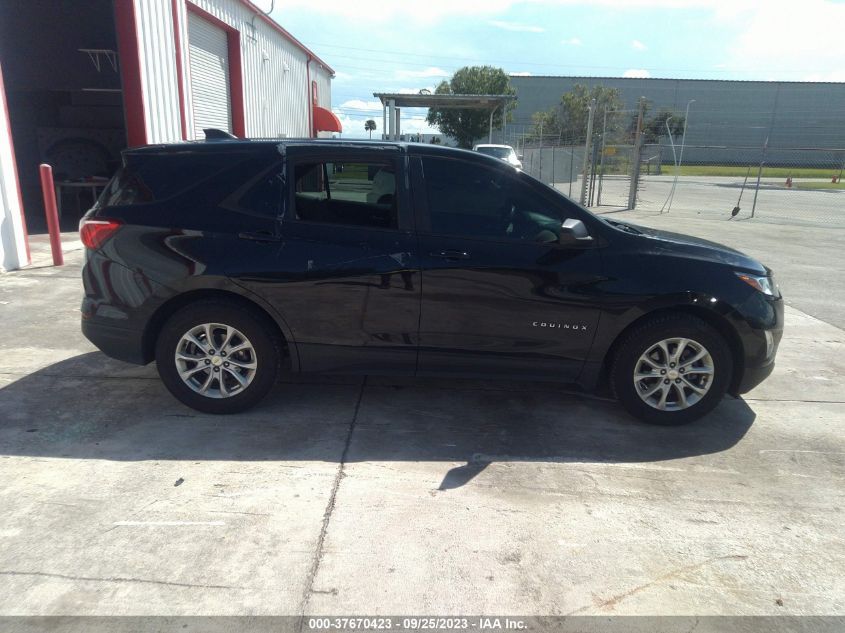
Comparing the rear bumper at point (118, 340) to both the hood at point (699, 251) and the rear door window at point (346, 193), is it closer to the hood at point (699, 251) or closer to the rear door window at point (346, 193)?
the rear door window at point (346, 193)

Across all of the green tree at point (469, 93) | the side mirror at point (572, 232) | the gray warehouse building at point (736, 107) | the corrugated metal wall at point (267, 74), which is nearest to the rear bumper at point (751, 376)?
the side mirror at point (572, 232)

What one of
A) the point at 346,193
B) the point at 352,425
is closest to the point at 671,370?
the point at 352,425

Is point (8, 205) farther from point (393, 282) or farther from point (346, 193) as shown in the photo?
point (393, 282)

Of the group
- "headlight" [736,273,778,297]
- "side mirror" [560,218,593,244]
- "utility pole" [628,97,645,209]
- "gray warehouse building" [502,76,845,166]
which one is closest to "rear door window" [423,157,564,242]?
"side mirror" [560,218,593,244]

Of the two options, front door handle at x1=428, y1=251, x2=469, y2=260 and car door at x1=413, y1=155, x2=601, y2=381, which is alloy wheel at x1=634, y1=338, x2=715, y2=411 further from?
front door handle at x1=428, y1=251, x2=469, y2=260

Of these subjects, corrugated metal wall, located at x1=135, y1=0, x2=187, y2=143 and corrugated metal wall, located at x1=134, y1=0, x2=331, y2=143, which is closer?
corrugated metal wall, located at x1=135, y1=0, x2=187, y2=143

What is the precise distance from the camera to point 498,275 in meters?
4.04

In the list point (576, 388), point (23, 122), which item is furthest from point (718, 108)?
point (576, 388)

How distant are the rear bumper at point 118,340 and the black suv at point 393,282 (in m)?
0.01

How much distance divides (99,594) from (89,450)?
4.70 feet

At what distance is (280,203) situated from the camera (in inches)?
163

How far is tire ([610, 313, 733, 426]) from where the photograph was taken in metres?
4.12

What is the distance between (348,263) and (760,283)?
282cm

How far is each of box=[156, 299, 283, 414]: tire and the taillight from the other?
702 millimetres
